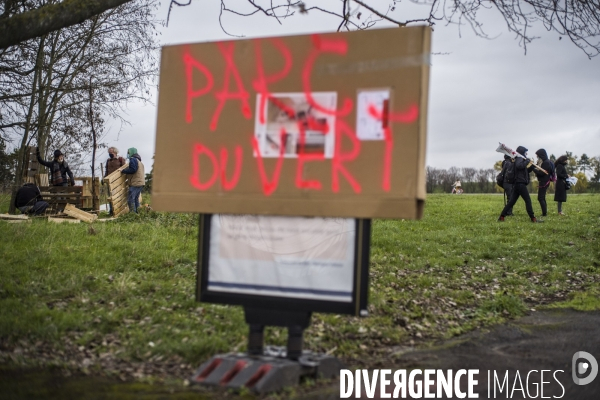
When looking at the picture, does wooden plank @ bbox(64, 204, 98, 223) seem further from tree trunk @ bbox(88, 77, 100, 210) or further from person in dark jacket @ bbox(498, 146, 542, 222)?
person in dark jacket @ bbox(498, 146, 542, 222)

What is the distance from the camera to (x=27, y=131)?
17.2m

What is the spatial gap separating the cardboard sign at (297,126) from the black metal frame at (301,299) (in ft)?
0.76

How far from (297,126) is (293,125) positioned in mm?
29

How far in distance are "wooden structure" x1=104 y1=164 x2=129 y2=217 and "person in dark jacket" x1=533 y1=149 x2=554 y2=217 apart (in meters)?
12.1

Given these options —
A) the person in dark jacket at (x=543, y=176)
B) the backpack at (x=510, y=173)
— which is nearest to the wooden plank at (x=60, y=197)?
the backpack at (x=510, y=173)

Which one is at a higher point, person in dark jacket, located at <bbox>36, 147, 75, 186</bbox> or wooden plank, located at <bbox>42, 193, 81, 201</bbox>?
person in dark jacket, located at <bbox>36, 147, 75, 186</bbox>

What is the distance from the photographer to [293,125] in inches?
170

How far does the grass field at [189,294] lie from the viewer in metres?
5.74

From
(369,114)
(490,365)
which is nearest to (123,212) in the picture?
(490,365)

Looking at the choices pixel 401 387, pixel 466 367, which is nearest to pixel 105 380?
pixel 401 387

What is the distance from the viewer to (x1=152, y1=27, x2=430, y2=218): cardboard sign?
4.09 metres

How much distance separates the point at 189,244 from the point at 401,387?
21.9 feet

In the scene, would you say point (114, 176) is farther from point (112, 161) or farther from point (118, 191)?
point (112, 161)

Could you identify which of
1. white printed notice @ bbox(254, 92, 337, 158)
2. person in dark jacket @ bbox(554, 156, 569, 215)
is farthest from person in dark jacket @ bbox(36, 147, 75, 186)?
white printed notice @ bbox(254, 92, 337, 158)
